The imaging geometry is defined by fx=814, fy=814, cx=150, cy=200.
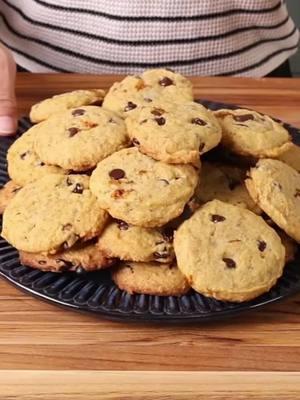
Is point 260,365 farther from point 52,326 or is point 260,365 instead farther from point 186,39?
point 186,39

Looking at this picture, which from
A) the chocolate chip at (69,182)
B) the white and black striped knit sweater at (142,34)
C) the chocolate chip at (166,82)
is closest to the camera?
the chocolate chip at (69,182)

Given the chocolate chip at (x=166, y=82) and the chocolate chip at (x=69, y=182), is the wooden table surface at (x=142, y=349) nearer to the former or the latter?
the chocolate chip at (x=69, y=182)

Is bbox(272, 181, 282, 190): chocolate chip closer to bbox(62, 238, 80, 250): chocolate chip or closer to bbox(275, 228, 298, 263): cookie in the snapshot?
bbox(275, 228, 298, 263): cookie

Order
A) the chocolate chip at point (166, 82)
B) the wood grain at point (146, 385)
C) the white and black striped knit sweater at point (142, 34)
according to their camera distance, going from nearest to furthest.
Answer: the wood grain at point (146, 385) < the chocolate chip at point (166, 82) < the white and black striped knit sweater at point (142, 34)

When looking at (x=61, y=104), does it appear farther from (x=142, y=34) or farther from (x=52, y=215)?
(x=142, y=34)

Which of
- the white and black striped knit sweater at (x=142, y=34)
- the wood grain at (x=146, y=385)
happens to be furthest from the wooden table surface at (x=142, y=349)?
the white and black striped knit sweater at (x=142, y=34)

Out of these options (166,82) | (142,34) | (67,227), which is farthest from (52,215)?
Answer: (142,34)
